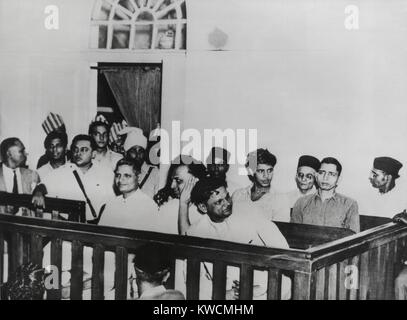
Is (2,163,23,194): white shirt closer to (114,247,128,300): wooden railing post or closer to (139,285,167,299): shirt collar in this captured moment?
(114,247,128,300): wooden railing post

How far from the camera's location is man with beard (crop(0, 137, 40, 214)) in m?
2.77

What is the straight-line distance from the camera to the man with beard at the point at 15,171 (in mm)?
2766

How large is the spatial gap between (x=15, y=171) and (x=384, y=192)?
1956mm

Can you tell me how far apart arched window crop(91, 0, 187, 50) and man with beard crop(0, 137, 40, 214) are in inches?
28.1

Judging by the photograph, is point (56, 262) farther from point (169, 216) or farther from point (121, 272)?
point (169, 216)

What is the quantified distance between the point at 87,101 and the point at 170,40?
21.7 inches

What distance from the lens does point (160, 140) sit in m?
2.59

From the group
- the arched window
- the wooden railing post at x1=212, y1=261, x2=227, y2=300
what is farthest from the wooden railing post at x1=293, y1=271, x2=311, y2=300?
the arched window

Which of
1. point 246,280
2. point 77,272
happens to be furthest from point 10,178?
point 246,280

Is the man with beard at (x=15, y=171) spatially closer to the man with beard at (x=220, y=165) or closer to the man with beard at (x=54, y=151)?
the man with beard at (x=54, y=151)

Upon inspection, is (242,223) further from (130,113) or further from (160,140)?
(130,113)

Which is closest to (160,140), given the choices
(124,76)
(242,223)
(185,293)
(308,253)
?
(124,76)

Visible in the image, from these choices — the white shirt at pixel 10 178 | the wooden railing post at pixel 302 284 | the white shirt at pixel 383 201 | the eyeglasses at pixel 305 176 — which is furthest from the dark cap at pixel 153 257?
the white shirt at pixel 383 201

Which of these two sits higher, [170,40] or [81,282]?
[170,40]
